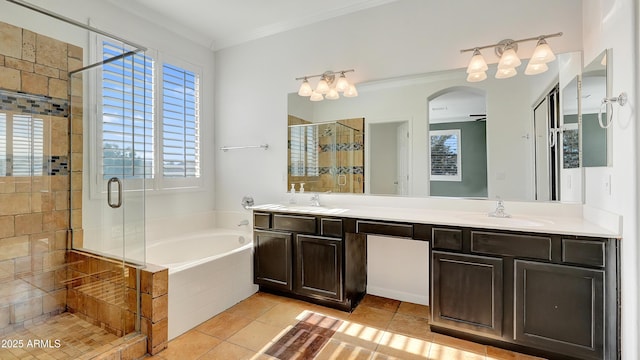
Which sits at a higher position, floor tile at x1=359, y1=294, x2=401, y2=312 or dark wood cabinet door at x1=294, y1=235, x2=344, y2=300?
dark wood cabinet door at x1=294, y1=235, x2=344, y2=300

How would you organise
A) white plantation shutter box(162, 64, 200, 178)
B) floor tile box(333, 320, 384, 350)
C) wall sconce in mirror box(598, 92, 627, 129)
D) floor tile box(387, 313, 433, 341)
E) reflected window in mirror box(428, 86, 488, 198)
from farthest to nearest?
white plantation shutter box(162, 64, 200, 178), reflected window in mirror box(428, 86, 488, 198), floor tile box(387, 313, 433, 341), floor tile box(333, 320, 384, 350), wall sconce in mirror box(598, 92, 627, 129)

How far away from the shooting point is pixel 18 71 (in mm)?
2197

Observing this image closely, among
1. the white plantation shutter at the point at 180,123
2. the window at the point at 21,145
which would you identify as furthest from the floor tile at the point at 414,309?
the window at the point at 21,145

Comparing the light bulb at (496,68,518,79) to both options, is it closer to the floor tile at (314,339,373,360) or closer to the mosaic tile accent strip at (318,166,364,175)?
the mosaic tile accent strip at (318,166,364,175)

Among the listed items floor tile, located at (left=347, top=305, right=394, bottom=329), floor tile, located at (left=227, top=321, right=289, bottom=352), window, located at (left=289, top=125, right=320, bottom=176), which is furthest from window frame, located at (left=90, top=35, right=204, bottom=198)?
floor tile, located at (left=347, top=305, right=394, bottom=329)

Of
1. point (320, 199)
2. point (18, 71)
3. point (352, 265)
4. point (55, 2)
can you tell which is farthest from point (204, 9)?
point (352, 265)

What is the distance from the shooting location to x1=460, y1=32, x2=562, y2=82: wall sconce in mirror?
7.04 feet

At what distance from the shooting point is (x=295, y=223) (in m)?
2.69

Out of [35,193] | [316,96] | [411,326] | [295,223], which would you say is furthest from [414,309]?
[35,193]

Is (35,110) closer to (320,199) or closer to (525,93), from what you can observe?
(320,199)

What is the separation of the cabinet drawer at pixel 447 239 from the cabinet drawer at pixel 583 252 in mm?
574

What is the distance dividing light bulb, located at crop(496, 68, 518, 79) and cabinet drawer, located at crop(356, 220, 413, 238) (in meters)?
1.43

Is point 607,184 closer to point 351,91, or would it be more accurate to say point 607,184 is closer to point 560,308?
point 560,308

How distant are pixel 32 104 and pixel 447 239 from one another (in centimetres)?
333
